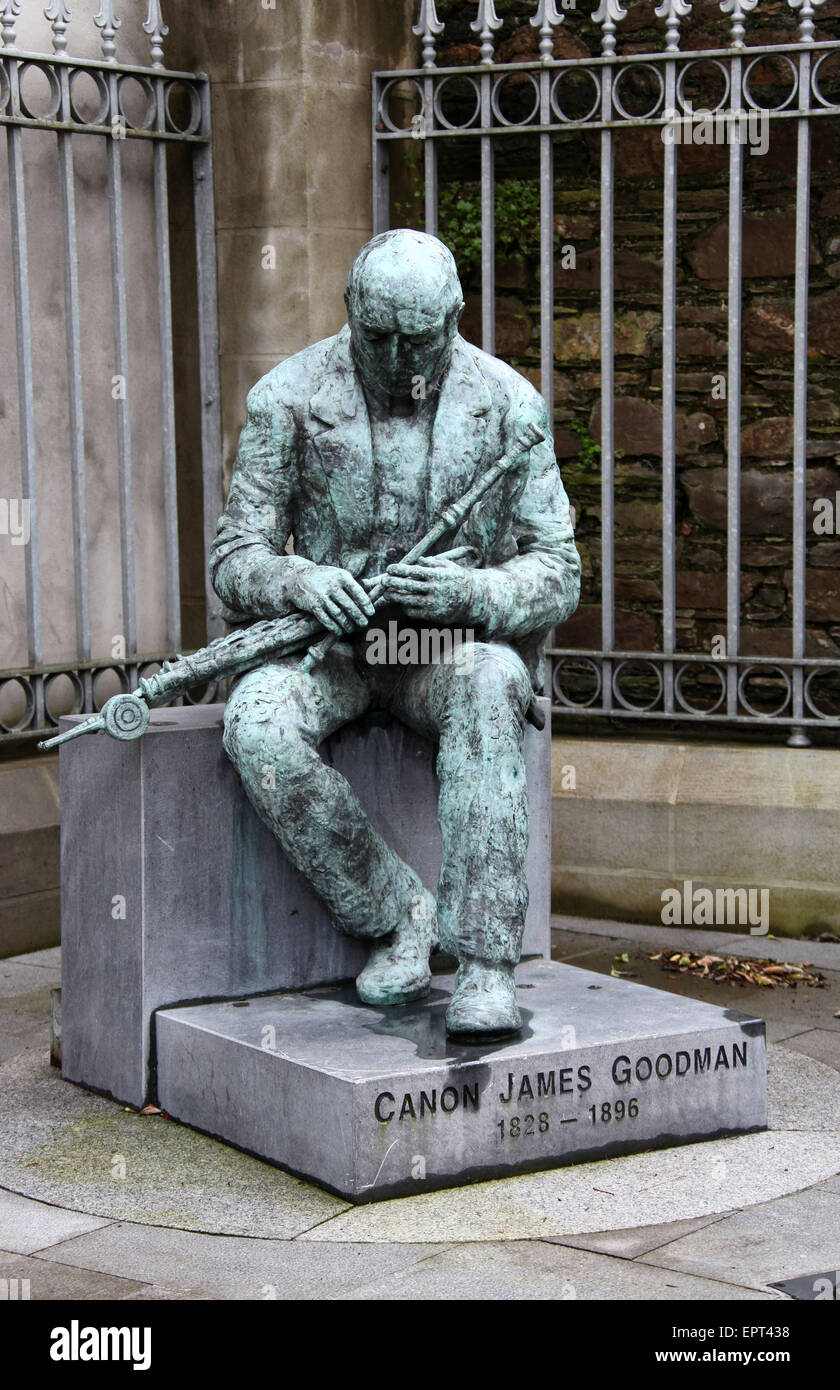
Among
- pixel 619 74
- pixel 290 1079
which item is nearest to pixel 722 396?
pixel 619 74

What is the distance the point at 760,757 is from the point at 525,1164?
2538 millimetres

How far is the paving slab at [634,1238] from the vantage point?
3545mm

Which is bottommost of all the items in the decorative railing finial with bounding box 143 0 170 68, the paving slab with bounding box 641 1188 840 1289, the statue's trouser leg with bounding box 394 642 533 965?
the paving slab with bounding box 641 1188 840 1289

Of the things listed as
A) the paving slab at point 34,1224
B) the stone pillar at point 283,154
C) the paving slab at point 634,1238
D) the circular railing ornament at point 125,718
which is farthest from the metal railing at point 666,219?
the paving slab at point 34,1224

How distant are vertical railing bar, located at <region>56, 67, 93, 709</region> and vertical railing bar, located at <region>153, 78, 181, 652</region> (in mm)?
337

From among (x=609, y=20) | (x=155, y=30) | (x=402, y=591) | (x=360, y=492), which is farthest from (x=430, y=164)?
(x=402, y=591)

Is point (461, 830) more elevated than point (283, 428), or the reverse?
point (283, 428)

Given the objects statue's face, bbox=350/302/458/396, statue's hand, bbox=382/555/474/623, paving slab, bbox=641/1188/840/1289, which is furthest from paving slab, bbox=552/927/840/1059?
statue's face, bbox=350/302/458/396

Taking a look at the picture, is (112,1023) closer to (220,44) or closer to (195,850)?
(195,850)

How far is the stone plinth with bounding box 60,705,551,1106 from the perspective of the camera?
434 cm

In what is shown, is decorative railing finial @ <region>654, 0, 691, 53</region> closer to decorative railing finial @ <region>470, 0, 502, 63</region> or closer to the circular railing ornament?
decorative railing finial @ <region>470, 0, 502, 63</region>

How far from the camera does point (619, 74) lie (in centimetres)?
625

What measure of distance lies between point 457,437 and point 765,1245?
6.20 ft

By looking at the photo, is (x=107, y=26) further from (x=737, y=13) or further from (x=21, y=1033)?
(x=21, y=1033)
